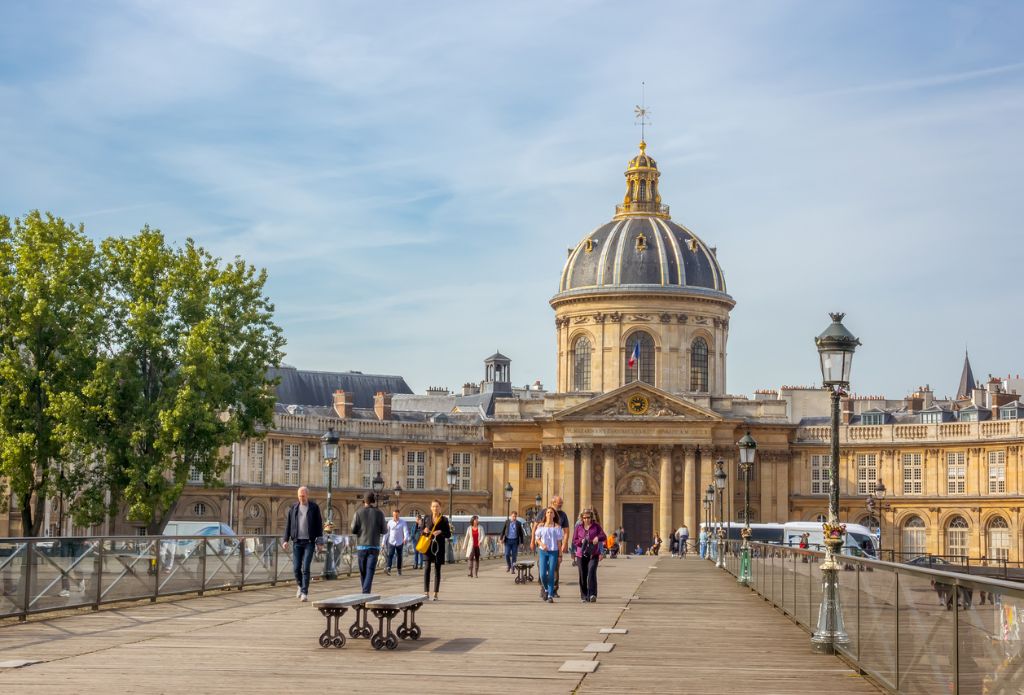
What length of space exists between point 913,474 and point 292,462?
39954 millimetres

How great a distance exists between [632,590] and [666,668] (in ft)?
62.7

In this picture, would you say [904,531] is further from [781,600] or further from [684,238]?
[781,600]

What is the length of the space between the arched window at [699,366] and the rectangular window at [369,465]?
2158cm

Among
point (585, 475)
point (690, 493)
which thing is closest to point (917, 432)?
point (690, 493)

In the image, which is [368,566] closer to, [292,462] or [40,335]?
[40,335]

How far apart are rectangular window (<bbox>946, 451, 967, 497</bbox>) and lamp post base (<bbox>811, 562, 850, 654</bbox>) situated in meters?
81.7

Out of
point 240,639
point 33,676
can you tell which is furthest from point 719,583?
point 33,676

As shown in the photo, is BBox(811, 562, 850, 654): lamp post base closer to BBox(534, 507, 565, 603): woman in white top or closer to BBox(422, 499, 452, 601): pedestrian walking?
BBox(534, 507, 565, 603): woman in white top

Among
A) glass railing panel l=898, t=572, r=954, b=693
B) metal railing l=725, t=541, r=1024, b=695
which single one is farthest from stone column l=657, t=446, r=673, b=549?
glass railing panel l=898, t=572, r=954, b=693

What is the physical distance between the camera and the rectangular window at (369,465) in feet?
342

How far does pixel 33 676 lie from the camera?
53.3 feet

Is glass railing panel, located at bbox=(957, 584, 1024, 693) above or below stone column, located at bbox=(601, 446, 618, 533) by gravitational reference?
below

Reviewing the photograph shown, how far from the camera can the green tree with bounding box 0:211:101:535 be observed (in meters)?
55.9

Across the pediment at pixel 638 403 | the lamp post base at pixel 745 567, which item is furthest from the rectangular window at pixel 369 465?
the lamp post base at pixel 745 567
